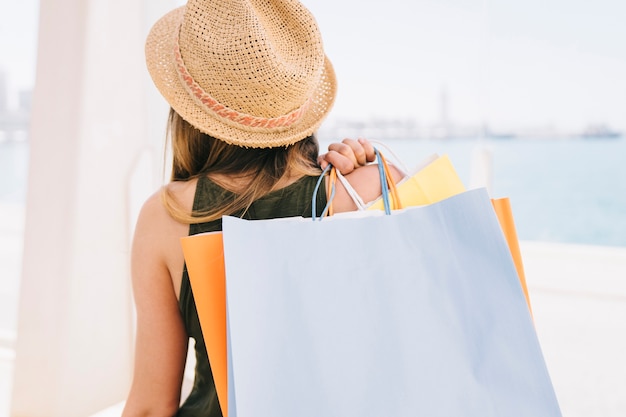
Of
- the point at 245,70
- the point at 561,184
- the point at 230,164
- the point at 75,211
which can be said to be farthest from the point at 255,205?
the point at 561,184

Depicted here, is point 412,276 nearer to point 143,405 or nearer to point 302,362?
point 302,362

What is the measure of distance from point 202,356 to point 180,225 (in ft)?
0.71

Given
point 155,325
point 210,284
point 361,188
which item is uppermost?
point 361,188

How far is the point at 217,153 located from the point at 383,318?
0.40m

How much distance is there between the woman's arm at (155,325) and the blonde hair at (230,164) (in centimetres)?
4

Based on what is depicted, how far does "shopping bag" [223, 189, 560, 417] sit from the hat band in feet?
0.69

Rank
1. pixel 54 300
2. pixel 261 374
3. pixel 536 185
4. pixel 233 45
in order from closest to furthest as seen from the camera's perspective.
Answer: pixel 261 374 < pixel 233 45 < pixel 54 300 < pixel 536 185

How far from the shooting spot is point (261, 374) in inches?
22.8

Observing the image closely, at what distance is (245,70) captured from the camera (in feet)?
2.42

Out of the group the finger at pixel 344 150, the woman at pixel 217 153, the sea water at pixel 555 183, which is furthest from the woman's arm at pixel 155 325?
the sea water at pixel 555 183

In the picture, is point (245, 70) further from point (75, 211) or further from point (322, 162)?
point (75, 211)

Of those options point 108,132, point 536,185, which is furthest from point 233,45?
point 536,185

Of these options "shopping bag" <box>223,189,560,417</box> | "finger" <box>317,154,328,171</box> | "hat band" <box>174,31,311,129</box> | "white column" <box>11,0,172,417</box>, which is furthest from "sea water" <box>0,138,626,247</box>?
"shopping bag" <box>223,189,560,417</box>

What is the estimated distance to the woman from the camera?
2.44ft
